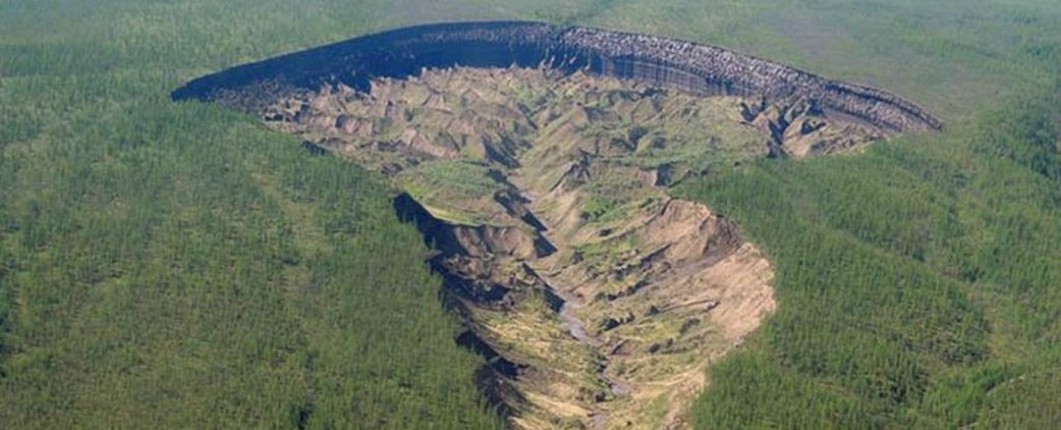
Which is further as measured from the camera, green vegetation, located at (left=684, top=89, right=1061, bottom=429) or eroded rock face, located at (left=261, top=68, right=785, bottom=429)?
eroded rock face, located at (left=261, top=68, right=785, bottom=429)

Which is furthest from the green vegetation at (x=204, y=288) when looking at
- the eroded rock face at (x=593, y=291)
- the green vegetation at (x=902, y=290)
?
the green vegetation at (x=902, y=290)

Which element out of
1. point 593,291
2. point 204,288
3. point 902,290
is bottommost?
point 593,291

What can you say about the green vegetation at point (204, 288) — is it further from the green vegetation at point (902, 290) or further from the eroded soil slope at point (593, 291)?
the green vegetation at point (902, 290)

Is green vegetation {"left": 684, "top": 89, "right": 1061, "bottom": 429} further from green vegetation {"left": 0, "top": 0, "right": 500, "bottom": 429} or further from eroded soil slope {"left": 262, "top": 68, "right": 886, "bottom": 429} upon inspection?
green vegetation {"left": 0, "top": 0, "right": 500, "bottom": 429}

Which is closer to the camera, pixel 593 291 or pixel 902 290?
pixel 902 290

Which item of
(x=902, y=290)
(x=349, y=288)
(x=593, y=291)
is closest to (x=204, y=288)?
(x=349, y=288)

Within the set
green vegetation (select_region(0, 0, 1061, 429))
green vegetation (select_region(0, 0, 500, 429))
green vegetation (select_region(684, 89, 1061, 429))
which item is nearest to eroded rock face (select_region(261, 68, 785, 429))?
green vegetation (select_region(0, 0, 1061, 429))

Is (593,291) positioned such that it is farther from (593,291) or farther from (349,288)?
(349,288)

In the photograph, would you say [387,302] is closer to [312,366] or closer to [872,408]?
[312,366]
